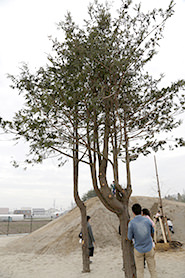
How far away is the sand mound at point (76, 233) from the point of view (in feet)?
44.1

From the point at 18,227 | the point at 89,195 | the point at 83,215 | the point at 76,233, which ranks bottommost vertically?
the point at 18,227

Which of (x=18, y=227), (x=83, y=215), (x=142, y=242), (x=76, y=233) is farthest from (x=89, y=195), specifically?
(x=142, y=242)

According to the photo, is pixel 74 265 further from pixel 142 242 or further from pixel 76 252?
pixel 142 242

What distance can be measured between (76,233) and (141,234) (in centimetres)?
1058

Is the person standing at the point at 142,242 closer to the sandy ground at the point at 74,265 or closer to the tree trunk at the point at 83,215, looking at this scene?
the sandy ground at the point at 74,265

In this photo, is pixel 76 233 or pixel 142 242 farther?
pixel 76 233

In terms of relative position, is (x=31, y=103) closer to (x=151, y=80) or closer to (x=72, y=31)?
(x=72, y=31)

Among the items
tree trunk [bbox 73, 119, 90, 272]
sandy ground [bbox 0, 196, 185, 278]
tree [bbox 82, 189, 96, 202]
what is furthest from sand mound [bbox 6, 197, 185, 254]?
tree [bbox 82, 189, 96, 202]

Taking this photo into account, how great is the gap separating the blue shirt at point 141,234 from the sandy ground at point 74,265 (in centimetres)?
309

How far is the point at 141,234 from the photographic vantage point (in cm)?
502

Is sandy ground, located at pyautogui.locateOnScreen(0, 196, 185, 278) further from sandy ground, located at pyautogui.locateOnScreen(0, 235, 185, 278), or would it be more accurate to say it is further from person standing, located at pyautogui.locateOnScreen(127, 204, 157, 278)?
person standing, located at pyautogui.locateOnScreen(127, 204, 157, 278)

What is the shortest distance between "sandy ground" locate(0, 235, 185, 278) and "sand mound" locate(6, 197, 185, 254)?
807 mm

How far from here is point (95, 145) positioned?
753 centimetres

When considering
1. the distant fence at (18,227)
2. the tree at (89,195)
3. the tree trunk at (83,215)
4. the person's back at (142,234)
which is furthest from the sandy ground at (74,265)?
the tree at (89,195)
